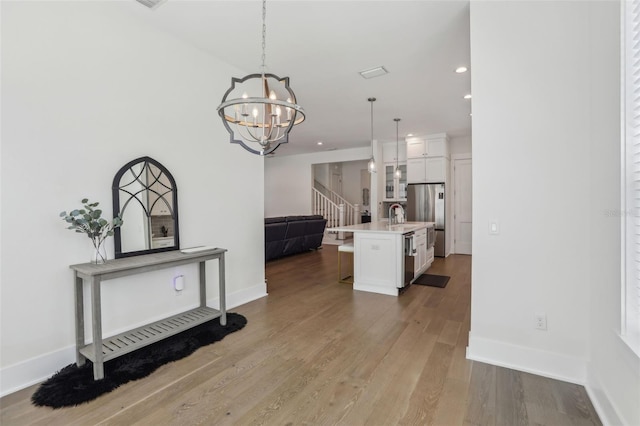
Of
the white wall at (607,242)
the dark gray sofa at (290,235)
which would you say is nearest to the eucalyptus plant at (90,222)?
the white wall at (607,242)

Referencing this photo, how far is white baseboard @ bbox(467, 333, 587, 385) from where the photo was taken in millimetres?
2064

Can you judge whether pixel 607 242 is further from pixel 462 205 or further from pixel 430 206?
pixel 462 205

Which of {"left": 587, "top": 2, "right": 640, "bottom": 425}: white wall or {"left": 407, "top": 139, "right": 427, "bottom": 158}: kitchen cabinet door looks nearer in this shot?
{"left": 587, "top": 2, "right": 640, "bottom": 425}: white wall

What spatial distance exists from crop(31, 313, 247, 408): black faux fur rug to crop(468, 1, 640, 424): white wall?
2.33 m

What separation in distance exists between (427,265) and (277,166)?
20.3 feet

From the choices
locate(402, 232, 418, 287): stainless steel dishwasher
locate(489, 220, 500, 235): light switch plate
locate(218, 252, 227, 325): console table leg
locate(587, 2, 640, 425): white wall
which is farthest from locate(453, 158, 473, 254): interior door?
locate(218, 252, 227, 325): console table leg

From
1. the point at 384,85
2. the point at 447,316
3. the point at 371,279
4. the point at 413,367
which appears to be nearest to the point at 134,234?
the point at 413,367

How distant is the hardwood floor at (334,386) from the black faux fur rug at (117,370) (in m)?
0.07

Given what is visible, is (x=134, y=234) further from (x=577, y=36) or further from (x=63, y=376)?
(x=577, y=36)

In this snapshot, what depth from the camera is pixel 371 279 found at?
4.26 meters

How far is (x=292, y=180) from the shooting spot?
9.80m

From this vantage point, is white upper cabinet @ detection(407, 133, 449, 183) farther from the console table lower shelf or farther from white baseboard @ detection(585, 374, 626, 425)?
the console table lower shelf

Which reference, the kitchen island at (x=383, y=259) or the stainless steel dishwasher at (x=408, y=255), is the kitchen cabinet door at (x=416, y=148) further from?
the stainless steel dishwasher at (x=408, y=255)

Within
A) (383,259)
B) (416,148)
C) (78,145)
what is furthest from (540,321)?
(416,148)
